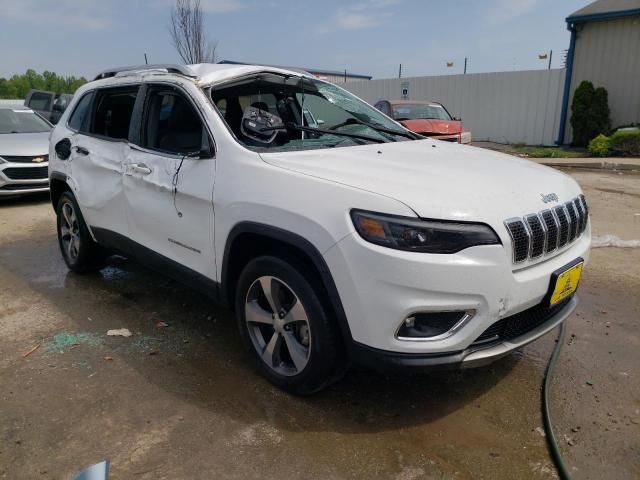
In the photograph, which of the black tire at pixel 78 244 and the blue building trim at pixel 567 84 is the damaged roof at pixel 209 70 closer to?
the black tire at pixel 78 244

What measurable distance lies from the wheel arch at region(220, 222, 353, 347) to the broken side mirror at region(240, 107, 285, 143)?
2.20 ft

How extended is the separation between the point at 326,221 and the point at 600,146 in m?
13.7

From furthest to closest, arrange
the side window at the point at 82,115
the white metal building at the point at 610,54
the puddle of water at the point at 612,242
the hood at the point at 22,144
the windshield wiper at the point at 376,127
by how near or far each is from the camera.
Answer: the white metal building at the point at 610,54 → the hood at the point at 22,144 → the puddle of water at the point at 612,242 → the side window at the point at 82,115 → the windshield wiper at the point at 376,127

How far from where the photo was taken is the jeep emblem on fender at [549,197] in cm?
264

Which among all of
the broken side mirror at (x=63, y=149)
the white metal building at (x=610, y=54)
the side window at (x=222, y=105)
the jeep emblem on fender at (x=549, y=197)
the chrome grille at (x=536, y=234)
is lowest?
the chrome grille at (x=536, y=234)

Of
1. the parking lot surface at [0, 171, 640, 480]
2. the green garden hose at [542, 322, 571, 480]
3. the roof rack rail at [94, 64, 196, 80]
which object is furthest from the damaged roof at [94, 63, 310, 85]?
the green garden hose at [542, 322, 571, 480]

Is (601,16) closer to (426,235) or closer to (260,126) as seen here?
(260,126)

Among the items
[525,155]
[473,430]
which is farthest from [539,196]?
[525,155]

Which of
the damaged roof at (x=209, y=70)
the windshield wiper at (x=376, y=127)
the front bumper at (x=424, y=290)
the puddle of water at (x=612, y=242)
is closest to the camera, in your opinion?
the front bumper at (x=424, y=290)

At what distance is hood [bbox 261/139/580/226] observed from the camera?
7.57 feet

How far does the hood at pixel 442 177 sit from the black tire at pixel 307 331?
510 millimetres

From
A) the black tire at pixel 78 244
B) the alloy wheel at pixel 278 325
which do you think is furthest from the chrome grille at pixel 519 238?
the black tire at pixel 78 244

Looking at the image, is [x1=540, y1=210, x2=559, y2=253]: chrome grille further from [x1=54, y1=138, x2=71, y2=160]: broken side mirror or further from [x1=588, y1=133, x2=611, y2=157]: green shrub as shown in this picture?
[x1=588, y1=133, x2=611, y2=157]: green shrub

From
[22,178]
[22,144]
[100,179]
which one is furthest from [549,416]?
[22,144]
